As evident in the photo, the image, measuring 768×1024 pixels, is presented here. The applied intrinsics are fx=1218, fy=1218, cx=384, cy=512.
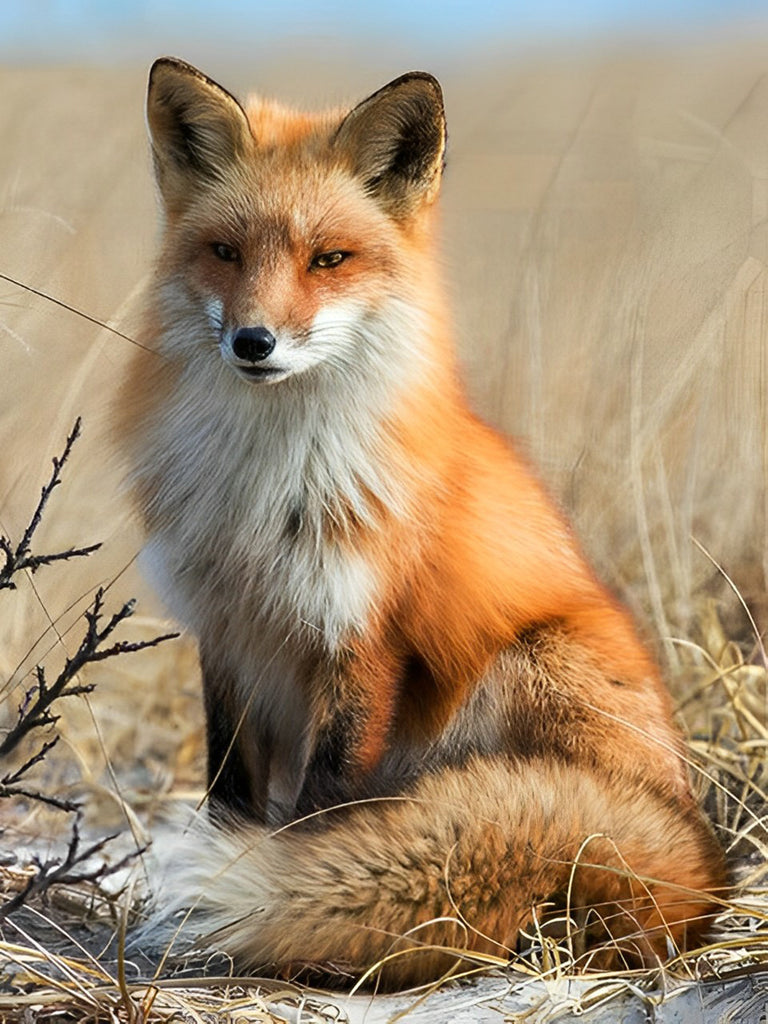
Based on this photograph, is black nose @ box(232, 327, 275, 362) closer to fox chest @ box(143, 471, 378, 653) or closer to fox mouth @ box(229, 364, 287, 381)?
fox mouth @ box(229, 364, 287, 381)

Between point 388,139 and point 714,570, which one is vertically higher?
point 388,139

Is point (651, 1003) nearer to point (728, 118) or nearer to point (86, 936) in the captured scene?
point (86, 936)

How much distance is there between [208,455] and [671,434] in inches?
78.6

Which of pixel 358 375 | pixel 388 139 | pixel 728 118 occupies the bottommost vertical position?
pixel 358 375

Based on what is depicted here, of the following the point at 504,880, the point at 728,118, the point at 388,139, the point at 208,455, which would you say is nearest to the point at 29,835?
the point at 208,455

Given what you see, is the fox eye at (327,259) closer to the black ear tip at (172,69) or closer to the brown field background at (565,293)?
the black ear tip at (172,69)

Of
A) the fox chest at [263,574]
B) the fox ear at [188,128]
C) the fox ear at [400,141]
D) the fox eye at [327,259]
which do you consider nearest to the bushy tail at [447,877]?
the fox chest at [263,574]

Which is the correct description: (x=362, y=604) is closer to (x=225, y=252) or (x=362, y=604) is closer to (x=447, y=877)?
(x=447, y=877)

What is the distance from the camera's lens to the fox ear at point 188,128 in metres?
2.03

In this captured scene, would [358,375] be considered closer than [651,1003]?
No

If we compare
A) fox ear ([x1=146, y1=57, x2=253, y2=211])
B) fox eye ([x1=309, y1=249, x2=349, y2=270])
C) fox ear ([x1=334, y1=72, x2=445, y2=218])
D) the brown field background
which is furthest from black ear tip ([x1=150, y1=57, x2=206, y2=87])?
the brown field background

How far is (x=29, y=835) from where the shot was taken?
9.32ft

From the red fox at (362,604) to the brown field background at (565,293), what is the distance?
1306 mm

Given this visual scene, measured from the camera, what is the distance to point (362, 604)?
2.04 meters
